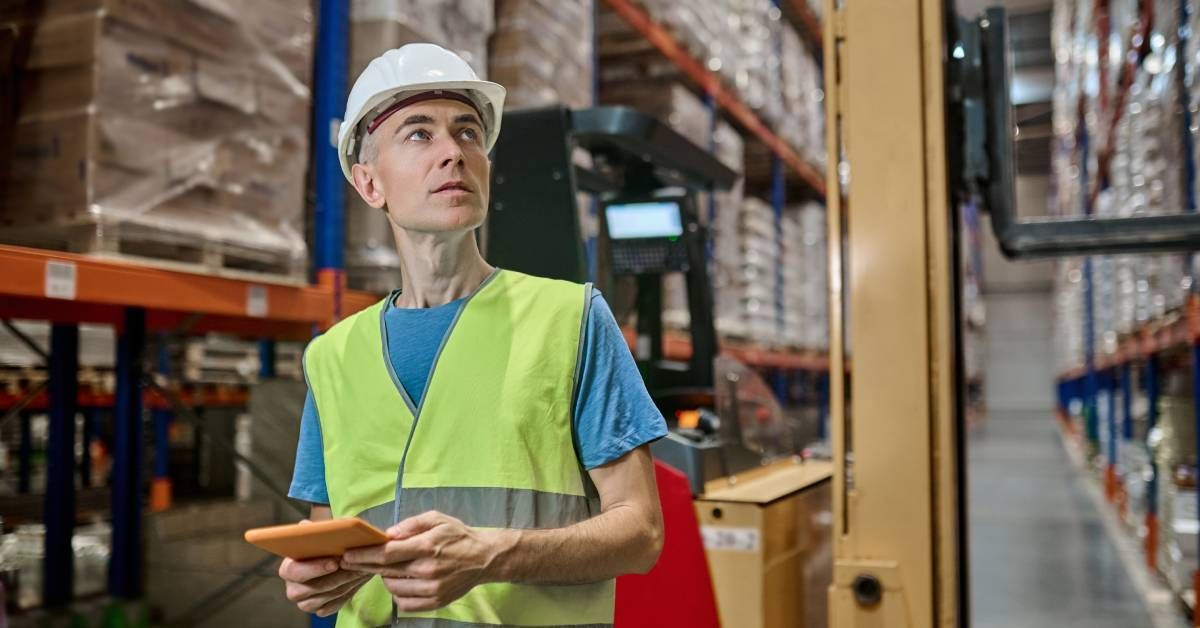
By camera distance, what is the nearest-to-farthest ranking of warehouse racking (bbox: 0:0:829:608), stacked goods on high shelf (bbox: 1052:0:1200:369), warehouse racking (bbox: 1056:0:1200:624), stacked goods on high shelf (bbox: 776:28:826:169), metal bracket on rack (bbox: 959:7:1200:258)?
metal bracket on rack (bbox: 959:7:1200:258) → warehouse racking (bbox: 0:0:829:608) → warehouse racking (bbox: 1056:0:1200:624) → stacked goods on high shelf (bbox: 1052:0:1200:369) → stacked goods on high shelf (bbox: 776:28:826:169)

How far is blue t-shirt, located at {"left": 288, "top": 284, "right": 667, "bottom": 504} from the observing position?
4.03ft

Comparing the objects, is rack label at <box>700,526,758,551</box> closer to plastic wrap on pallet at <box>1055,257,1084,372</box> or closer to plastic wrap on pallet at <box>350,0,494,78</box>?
plastic wrap on pallet at <box>350,0,494,78</box>

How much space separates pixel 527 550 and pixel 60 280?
1.71 metres

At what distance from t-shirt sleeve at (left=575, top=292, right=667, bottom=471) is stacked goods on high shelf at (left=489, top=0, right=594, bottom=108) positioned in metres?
2.73

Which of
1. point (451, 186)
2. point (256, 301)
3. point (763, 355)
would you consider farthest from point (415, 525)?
point (763, 355)

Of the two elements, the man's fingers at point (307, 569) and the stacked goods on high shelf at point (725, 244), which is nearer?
the man's fingers at point (307, 569)

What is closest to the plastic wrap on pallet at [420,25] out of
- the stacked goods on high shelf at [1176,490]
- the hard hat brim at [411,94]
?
the hard hat brim at [411,94]

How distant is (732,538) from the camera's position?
261 cm

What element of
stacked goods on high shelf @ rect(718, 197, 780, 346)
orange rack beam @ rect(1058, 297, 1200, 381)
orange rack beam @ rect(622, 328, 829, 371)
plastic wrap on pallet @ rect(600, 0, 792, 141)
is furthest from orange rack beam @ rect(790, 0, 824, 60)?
orange rack beam @ rect(1058, 297, 1200, 381)

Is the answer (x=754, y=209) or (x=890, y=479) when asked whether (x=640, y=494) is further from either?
(x=754, y=209)

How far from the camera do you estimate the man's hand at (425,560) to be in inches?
40.9

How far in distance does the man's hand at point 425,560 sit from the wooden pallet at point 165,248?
5.73ft

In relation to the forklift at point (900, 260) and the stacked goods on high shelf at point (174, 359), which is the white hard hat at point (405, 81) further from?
the stacked goods on high shelf at point (174, 359)

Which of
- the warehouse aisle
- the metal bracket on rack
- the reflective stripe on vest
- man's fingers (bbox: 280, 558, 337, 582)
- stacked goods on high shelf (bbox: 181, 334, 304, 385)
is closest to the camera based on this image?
man's fingers (bbox: 280, 558, 337, 582)
